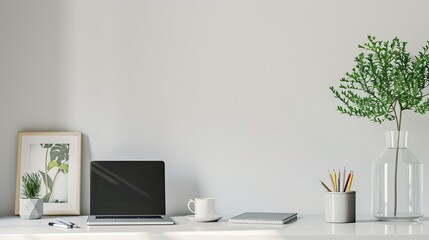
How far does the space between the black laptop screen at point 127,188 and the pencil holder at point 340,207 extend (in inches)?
22.9

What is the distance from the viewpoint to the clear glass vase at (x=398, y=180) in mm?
2281

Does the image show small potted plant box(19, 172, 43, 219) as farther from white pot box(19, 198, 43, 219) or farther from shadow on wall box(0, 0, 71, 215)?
shadow on wall box(0, 0, 71, 215)

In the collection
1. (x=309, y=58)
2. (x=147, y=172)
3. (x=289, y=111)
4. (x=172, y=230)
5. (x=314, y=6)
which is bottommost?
(x=172, y=230)

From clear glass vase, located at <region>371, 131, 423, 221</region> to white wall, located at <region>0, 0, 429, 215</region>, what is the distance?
159 millimetres

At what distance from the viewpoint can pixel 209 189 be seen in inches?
98.2

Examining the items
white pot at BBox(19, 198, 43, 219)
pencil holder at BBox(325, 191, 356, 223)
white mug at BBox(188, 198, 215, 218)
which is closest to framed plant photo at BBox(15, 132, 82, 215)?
white pot at BBox(19, 198, 43, 219)

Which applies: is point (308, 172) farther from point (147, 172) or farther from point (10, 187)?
point (10, 187)

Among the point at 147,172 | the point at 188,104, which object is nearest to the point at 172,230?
the point at 147,172

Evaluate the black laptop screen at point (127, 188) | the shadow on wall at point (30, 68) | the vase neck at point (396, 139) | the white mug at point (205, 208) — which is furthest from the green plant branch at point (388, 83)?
the shadow on wall at point (30, 68)

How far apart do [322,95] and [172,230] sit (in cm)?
81

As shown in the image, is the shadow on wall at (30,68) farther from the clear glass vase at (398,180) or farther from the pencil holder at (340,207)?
the clear glass vase at (398,180)

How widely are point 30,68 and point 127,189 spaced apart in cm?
60

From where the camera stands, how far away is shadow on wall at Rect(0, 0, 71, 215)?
8.26 feet

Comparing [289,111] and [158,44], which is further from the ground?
[158,44]
